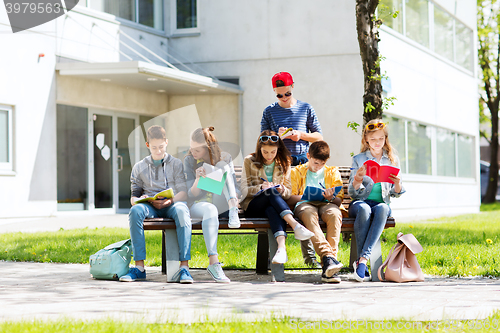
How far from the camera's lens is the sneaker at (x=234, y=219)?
5.59m

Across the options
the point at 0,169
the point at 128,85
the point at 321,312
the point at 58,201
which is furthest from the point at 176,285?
the point at 128,85

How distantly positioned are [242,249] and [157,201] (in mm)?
2533

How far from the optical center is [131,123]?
16594 millimetres

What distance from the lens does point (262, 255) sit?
6.35 meters

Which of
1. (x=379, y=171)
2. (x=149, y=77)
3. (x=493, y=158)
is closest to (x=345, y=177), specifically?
(x=379, y=171)

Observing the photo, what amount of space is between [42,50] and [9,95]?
4.48 ft

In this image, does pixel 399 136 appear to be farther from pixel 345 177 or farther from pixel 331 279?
pixel 331 279

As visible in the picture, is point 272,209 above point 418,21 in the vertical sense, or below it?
below

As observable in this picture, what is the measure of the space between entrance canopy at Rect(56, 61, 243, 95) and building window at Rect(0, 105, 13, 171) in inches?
62.4

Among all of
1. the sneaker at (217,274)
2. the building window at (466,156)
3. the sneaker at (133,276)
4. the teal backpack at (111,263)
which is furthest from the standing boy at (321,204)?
the building window at (466,156)

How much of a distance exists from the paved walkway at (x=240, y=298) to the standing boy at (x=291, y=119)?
49.8 inches

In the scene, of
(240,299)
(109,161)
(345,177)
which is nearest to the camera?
(240,299)

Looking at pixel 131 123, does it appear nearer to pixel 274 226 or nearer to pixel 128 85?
pixel 128 85

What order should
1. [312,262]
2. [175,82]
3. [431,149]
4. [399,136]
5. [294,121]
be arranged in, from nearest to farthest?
[294,121], [312,262], [175,82], [399,136], [431,149]
